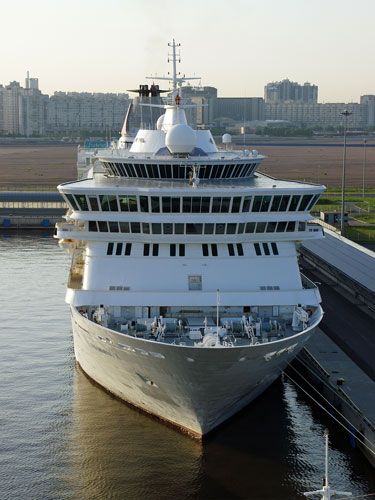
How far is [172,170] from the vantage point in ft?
117

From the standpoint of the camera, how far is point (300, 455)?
92.6 ft

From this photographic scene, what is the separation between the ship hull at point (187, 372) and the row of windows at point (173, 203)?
445cm

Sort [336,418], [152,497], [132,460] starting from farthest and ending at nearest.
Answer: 1. [336,418]
2. [132,460]
3. [152,497]

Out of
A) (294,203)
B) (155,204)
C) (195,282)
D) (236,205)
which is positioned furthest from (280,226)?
(155,204)

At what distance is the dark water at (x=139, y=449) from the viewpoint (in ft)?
86.2

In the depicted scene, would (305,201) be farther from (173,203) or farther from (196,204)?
(173,203)

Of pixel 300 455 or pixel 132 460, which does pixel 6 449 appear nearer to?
pixel 132 460

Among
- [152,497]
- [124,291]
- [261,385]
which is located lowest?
[152,497]

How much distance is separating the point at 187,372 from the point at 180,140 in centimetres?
1272

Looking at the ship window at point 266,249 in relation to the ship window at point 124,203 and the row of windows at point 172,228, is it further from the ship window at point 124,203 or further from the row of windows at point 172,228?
the ship window at point 124,203

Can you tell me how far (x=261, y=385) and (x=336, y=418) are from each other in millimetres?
3053

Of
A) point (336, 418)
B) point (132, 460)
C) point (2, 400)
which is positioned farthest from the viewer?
point (2, 400)

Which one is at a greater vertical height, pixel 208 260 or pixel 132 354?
pixel 208 260

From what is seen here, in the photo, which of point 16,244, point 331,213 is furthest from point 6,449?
point 331,213
